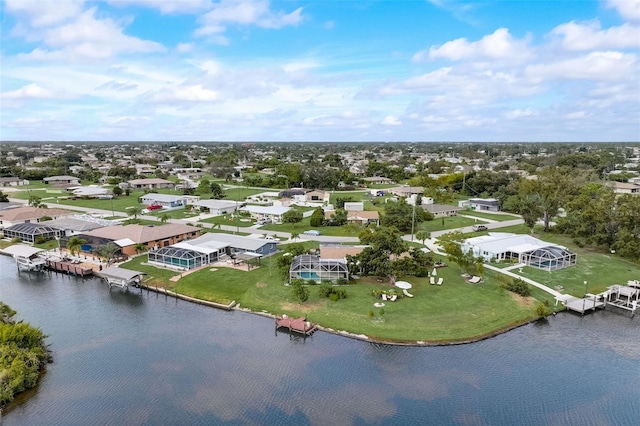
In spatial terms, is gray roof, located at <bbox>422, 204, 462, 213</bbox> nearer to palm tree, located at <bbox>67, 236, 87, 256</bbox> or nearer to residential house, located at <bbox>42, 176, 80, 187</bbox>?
palm tree, located at <bbox>67, 236, 87, 256</bbox>

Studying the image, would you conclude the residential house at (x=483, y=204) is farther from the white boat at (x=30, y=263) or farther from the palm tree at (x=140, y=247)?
the white boat at (x=30, y=263)

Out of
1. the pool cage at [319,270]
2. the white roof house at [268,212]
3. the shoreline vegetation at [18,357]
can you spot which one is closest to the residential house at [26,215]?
the white roof house at [268,212]

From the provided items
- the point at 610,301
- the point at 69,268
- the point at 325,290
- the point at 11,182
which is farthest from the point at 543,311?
the point at 11,182

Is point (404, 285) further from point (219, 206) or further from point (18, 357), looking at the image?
point (219, 206)

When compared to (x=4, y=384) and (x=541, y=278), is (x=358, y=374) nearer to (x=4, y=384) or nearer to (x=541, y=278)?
(x=4, y=384)

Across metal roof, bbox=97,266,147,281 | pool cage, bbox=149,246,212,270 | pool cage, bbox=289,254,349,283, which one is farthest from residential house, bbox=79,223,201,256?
pool cage, bbox=289,254,349,283

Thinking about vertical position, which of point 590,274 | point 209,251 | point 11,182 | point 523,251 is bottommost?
point 590,274
